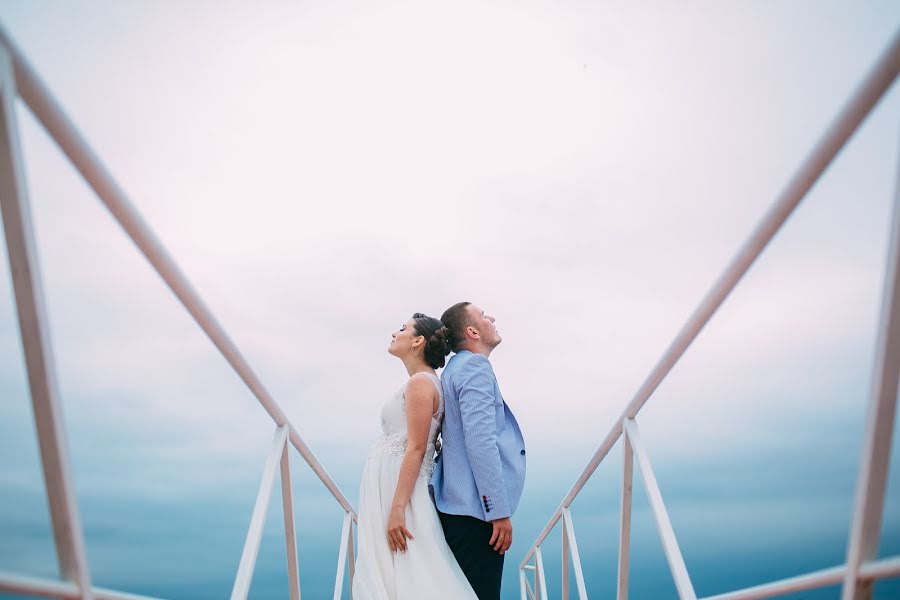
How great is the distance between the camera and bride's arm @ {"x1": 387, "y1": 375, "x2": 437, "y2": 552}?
214cm

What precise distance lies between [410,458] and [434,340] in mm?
531

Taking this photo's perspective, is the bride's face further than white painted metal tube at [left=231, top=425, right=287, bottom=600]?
Yes

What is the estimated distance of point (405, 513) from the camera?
85.6 inches

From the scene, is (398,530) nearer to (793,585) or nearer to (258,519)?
(258,519)

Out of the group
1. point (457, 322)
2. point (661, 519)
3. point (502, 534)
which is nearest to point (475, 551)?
point (502, 534)

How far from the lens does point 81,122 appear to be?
3.13 ft

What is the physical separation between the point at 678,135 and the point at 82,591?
253 inches

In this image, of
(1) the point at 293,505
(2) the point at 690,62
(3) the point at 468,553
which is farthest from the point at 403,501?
(2) the point at 690,62

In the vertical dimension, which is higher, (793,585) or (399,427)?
(399,427)

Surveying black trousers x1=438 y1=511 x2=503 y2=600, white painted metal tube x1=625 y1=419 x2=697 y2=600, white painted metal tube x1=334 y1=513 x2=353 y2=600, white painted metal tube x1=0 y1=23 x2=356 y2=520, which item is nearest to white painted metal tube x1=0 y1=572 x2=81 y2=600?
white painted metal tube x1=0 y1=23 x2=356 y2=520

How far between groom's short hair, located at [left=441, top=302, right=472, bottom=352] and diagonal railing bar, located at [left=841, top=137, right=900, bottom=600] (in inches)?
69.6

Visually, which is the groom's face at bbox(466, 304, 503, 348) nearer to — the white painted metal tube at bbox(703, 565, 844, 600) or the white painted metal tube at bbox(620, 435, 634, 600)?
the white painted metal tube at bbox(620, 435, 634, 600)

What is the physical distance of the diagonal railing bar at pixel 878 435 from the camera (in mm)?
753

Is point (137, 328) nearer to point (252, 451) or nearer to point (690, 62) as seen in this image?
point (252, 451)
